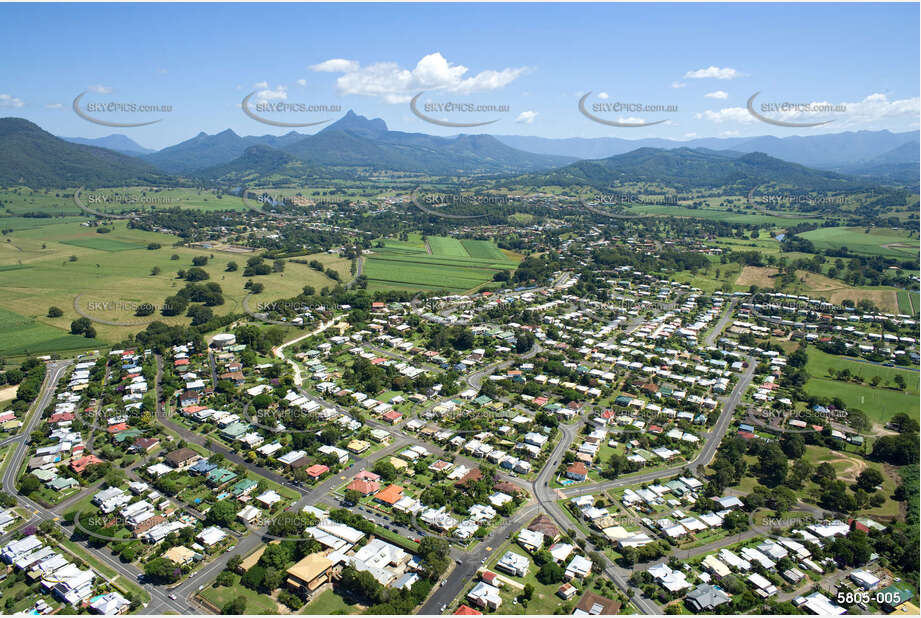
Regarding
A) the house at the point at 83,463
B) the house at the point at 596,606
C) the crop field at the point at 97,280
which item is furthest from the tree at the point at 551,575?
the crop field at the point at 97,280

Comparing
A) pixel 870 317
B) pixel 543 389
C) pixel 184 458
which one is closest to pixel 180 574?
pixel 184 458

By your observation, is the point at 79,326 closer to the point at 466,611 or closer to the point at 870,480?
the point at 466,611

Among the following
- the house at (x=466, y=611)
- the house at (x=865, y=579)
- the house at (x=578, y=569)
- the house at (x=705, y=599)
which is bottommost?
the house at (x=865, y=579)

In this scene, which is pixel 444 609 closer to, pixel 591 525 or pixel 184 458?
pixel 591 525

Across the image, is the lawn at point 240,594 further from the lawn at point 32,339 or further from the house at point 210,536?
the lawn at point 32,339

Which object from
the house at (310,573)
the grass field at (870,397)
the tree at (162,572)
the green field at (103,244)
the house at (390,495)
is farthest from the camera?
the green field at (103,244)
